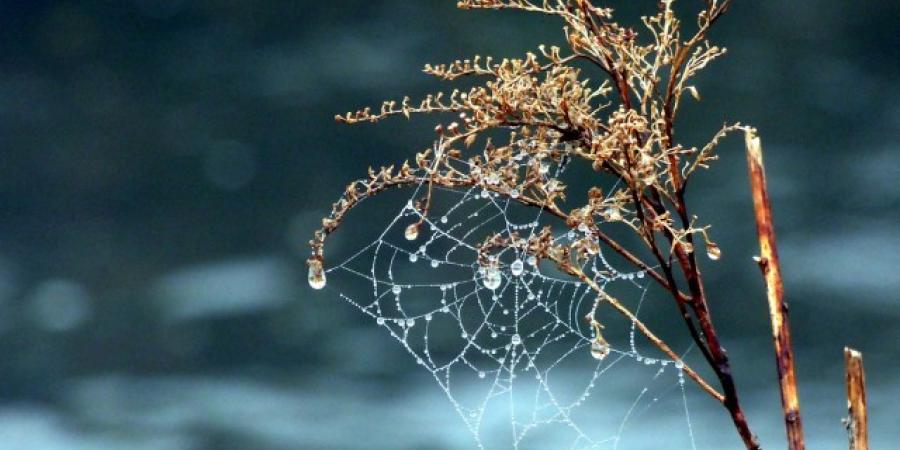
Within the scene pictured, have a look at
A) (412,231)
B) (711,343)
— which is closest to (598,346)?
(711,343)

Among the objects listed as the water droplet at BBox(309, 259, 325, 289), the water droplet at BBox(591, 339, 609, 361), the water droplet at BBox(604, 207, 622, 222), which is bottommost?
the water droplet at BBox(591, 339, 609, 361)

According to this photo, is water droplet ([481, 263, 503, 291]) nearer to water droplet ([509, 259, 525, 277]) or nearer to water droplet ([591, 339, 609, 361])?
water droplet ([509, 259, 525, 277])

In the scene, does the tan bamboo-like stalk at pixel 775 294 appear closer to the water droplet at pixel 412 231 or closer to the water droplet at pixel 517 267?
the water droplet at pixel 517 267

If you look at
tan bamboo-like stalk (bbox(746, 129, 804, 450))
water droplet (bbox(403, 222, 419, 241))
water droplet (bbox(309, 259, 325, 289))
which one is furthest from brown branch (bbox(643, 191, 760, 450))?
water droplet (bbox(309, 259, 325, 289))

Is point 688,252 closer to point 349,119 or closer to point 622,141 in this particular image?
point 622,141

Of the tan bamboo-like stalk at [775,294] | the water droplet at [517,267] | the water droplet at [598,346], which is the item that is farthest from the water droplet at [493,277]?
the tan bamboo-like stalk at [775,294]

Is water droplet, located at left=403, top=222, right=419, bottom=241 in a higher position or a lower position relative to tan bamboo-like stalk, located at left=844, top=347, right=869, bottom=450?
higher
